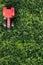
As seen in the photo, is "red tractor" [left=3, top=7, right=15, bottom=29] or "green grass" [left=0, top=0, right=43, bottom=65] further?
"red tractor" [left=3, top=7, right=15, bottom=29]

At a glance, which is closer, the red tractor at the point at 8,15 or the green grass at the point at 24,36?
the green grass at the point at 24,36

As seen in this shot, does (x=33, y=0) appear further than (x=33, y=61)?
Yes

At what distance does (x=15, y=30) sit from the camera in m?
6.13

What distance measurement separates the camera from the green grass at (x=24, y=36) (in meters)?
5.95

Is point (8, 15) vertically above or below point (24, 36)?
above

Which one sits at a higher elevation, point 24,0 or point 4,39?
point 24,0

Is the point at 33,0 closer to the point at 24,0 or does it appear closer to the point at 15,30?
the point at 24,0

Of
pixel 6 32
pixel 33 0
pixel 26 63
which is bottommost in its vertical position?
pixel 26 63

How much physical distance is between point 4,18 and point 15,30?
1.07ft

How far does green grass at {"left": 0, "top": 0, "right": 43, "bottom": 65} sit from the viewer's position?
595 cm

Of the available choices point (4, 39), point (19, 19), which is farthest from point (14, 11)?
point (4, 39)

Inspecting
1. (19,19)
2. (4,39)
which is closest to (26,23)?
(19,19)

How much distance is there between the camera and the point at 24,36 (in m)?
6.10

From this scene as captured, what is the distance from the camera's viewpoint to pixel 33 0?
6.36 metres
